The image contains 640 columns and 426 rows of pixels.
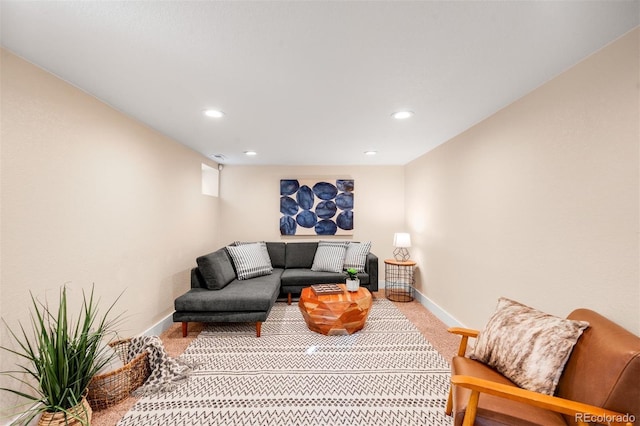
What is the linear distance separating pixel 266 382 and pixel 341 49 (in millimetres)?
2406

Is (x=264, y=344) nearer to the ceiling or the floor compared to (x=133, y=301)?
nearer to the floor

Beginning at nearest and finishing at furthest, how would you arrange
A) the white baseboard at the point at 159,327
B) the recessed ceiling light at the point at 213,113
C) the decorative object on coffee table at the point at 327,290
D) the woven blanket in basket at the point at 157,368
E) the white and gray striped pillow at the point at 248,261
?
the woven blanket in basket at the point at 157,368
the recessed ceiling light at the point at 213,113
the white baseboard at the point at 159,327
the decorative object on coffee table at the point at 327,290
the white and gray striped pillow at the point at 248,261

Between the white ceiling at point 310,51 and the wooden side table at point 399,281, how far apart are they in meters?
2.40

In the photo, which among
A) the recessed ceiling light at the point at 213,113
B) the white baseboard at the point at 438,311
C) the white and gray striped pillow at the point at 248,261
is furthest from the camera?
the white and gray striped pillow at the point at 248,261

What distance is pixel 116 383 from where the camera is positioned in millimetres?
1818

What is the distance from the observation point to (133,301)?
8.18 ft

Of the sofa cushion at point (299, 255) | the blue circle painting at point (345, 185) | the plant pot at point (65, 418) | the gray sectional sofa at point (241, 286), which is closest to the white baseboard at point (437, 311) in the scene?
the gray sectional sofa at point (241, 286)

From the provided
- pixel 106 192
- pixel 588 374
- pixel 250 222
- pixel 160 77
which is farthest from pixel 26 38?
pixel 250 222

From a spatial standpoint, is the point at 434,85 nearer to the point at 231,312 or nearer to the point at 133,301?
the point at 231,312

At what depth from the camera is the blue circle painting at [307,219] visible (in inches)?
185

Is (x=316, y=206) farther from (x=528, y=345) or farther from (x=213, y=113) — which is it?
(x=528, y=345)

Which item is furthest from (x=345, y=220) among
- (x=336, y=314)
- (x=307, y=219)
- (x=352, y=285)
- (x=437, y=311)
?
(x=336, y=314)

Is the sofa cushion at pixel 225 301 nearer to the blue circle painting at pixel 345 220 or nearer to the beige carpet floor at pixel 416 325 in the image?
the beige carpet floor at pixel 416 325

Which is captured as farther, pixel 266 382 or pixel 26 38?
pixel 266 382
